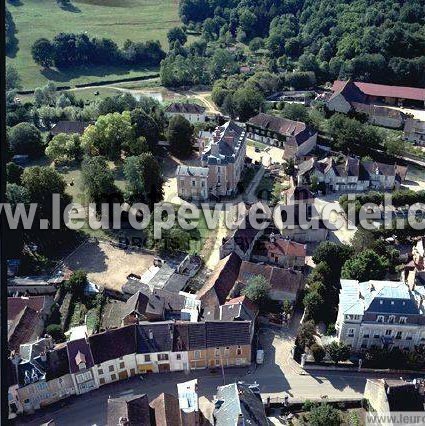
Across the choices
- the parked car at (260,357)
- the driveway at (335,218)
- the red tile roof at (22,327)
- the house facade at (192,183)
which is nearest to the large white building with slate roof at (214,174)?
the house facade at (192,183)

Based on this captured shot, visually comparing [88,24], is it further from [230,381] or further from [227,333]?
[230,381]

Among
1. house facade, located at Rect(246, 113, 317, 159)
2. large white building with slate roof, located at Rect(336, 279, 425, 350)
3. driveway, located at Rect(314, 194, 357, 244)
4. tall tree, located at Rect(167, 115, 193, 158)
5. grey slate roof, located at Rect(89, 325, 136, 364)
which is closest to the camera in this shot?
grey slate roof, located at Rect(89, 325, 136, 364)

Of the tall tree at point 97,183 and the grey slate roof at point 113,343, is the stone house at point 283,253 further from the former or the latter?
the tall tree at point 97,183

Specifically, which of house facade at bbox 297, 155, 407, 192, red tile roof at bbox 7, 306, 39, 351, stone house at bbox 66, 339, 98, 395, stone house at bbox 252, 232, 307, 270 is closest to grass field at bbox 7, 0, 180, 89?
house facade at bbox 297, 155, 407, 192

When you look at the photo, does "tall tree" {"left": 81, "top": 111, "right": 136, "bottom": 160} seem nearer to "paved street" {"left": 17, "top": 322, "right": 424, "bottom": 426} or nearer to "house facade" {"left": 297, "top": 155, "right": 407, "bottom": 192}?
"house facade" {"left": 297, "top": 155, "right": 407, "bottom": 192}

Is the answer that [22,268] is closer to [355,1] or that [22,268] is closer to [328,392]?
[328,392]

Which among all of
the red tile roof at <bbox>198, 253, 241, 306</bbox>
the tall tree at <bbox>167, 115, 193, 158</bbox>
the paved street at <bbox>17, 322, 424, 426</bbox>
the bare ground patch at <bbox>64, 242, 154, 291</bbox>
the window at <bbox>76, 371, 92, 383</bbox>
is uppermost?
the tall tree at <bbox>167, 115, 193, 158</bbox>

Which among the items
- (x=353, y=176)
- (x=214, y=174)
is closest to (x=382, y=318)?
(x=353, y=176)
